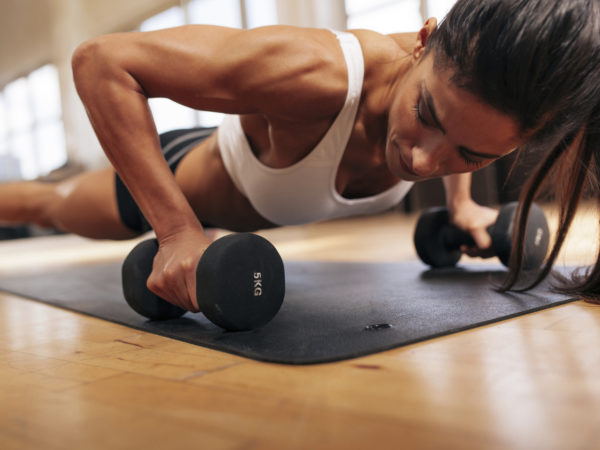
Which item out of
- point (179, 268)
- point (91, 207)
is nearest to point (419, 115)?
point (179, 268)

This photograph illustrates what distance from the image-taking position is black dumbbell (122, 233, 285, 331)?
0.73 m

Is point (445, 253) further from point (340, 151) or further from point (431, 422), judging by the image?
point (431, 422)

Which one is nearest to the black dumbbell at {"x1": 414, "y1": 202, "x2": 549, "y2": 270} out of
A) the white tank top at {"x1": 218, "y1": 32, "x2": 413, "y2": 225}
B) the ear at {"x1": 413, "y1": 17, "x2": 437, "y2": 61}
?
the white tank top at {"x1": 218, "y1": 32, "x2": 413, "y2": 225}

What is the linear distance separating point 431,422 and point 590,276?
2.07 ft

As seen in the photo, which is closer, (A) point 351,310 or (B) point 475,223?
(A) point 351,310

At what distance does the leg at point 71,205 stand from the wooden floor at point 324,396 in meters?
0.76

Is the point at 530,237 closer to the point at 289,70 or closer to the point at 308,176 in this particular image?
the point at 308,176

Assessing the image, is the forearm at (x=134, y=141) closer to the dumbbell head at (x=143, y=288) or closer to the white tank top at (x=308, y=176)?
the dumbbell head at (x=143, y=288)

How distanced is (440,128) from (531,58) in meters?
0.16

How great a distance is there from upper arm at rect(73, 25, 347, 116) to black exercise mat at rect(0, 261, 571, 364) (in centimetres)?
35

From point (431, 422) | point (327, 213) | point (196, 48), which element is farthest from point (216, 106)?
point (431, 422)

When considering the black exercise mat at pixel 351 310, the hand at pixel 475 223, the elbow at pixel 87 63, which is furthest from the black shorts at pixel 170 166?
the hand at pixel 475 223

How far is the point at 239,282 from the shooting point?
2.44 ft

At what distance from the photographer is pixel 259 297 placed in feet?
2.51
